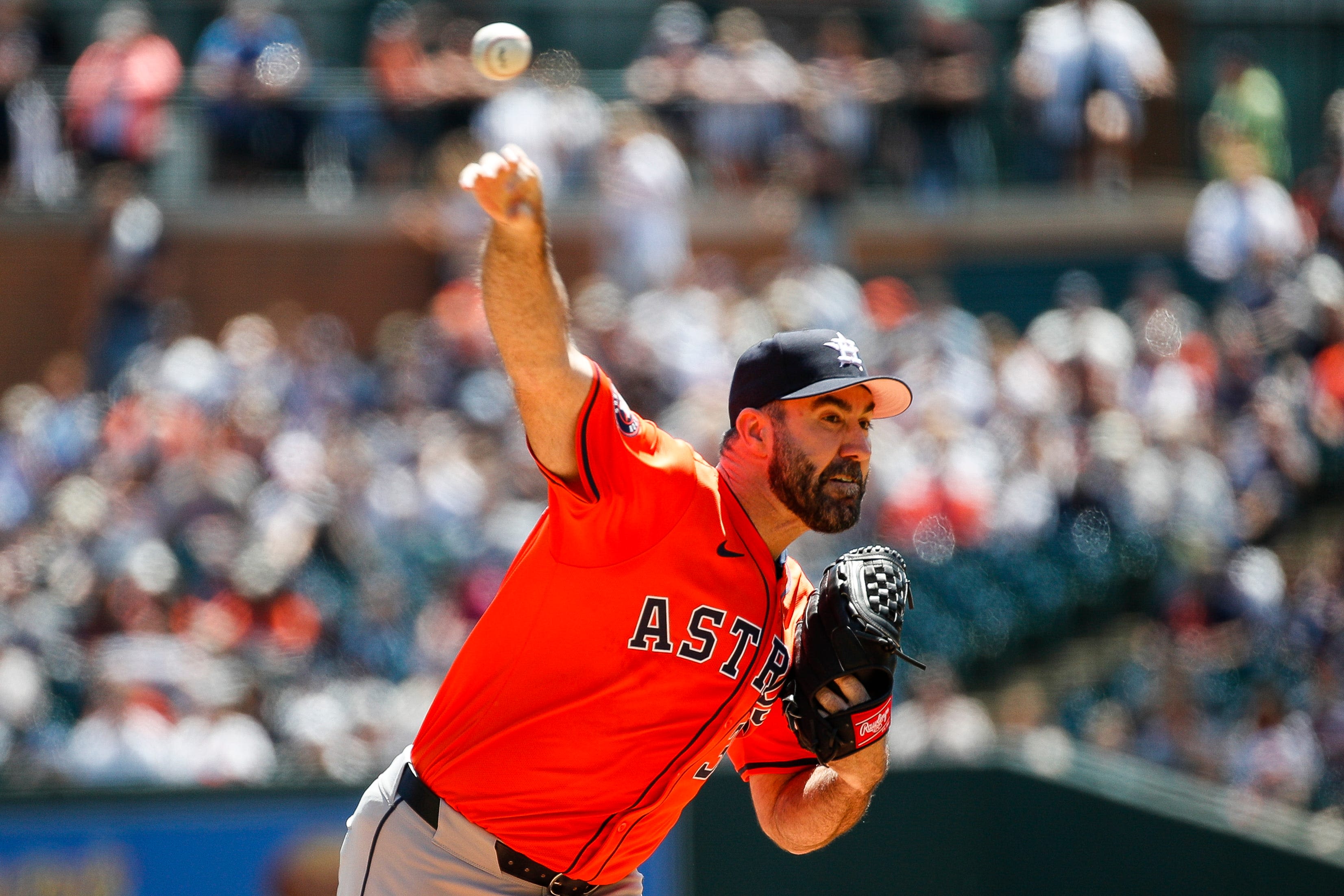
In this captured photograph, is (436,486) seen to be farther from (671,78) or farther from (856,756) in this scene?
(856,756)

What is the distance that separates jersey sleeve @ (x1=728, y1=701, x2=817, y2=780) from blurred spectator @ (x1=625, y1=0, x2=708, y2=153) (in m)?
12.1

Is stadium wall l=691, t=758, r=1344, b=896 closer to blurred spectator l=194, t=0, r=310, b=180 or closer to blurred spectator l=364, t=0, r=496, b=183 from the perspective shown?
blurred spectator l=364, t=0, r=496, b=183

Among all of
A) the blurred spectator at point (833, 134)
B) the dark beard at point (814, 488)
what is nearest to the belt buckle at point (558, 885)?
the dark beard at point (814, 488)

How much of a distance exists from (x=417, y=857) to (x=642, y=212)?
10632mm

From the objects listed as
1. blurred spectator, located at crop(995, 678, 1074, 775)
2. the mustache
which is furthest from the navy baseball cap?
blurred spectator, located at crop(995, 678, 1074, 775)

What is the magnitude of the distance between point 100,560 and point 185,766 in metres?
1.95

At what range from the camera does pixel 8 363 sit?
15.3 m

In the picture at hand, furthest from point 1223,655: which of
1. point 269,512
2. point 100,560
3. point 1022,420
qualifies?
point 100,560

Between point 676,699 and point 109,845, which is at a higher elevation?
point 676,699

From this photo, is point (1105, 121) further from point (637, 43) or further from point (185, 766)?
point (185, 766)

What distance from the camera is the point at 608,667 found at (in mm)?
3570

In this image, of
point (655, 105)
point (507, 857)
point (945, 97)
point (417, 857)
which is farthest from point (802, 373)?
point (655, 105)

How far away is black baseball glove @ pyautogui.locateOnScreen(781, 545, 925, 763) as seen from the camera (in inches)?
146

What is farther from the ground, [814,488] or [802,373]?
[802,373]
